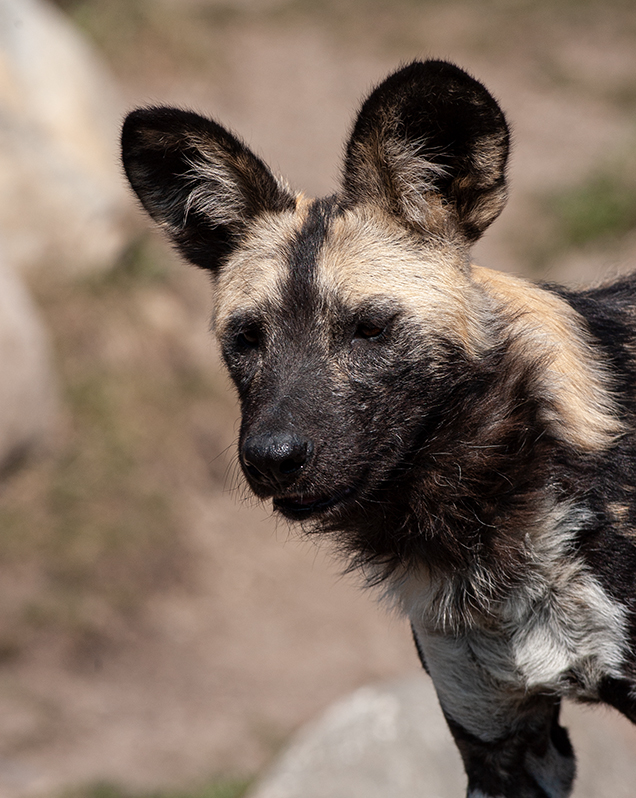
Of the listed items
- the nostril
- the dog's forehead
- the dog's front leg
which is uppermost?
the dog's forehead

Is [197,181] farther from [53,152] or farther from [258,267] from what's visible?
[53,152]

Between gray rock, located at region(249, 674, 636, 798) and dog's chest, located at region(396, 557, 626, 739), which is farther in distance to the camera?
gray rock, located at region(249, 674, 636, 798)

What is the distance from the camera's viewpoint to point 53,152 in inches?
380

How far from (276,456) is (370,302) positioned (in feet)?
1.88

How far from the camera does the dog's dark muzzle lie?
2.76 metres

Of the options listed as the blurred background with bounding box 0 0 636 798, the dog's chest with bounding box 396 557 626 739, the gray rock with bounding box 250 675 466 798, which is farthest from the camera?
the blurred background with bounding box 0 0 636 798

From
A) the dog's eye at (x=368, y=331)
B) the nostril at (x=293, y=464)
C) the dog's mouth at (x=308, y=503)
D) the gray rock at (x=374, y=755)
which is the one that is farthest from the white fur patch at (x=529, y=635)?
the gray rock at (x=374, y=755)

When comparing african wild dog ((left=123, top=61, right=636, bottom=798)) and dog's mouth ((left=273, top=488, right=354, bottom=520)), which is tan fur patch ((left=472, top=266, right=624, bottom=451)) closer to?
african wild dog ((left=123, top=61, right=636, bottom=798))

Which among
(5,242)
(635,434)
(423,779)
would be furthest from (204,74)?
(635,434)

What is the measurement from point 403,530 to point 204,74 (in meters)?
12.9

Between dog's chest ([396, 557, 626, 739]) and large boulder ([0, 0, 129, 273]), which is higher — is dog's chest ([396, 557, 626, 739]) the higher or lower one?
the lower one

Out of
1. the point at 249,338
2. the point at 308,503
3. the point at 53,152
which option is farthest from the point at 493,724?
the point at 53,152

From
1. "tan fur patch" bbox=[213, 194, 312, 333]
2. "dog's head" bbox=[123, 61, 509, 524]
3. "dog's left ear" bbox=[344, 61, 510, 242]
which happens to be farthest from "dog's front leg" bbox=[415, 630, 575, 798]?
"dog's left ear" bbox=[344, 61, 510, 242]

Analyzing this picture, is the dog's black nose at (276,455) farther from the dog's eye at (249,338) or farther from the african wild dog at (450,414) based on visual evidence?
the dog's eye at (249,338)
